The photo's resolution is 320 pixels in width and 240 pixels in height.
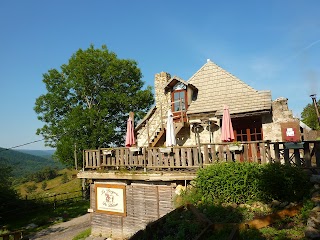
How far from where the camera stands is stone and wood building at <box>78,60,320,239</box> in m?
9.59

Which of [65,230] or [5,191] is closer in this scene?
[65,230]

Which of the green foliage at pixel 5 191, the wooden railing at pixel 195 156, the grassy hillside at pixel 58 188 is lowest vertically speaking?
the grassy hillside at pixel 58 188

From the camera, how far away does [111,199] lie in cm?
1208

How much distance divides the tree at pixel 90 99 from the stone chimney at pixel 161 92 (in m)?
6.71

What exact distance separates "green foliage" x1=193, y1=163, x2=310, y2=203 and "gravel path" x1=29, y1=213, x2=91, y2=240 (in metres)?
10.3

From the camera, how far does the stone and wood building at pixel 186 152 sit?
9594mm

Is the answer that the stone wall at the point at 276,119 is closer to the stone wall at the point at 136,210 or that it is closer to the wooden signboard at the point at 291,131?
the wooden signboard at the point at 291,131

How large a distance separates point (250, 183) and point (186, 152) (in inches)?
106

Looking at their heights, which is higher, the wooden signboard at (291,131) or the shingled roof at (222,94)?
→ the shingled roof at (222,94)

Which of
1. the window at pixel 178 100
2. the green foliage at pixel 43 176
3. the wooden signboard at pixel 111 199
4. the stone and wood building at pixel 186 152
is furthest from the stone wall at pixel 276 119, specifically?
the green foliage at pixel 43 176

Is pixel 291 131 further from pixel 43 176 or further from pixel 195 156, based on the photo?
pixel 43 176

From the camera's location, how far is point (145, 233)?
729 centimetres

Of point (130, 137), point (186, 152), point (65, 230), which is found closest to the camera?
point (186, 152)

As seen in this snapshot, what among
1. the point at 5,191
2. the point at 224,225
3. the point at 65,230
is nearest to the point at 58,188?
the point at 5,191
